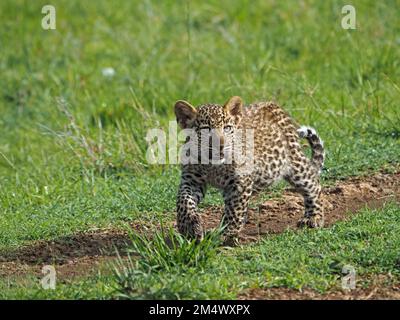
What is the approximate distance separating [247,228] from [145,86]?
167 inches

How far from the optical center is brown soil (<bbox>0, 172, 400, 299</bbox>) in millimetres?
8539

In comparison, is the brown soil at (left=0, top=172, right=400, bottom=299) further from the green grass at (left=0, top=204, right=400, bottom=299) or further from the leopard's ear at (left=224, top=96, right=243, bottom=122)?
the leopard's ear at (left=224, top=96, right=243, bottom=122)

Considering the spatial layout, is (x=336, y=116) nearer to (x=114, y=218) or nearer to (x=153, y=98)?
(x=153, y=98)

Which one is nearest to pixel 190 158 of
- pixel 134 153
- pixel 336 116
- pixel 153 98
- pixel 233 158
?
pixel 233 158

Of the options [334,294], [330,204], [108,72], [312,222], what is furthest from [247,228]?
[108,72]

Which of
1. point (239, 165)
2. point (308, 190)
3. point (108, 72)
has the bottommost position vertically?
point (308, 190)

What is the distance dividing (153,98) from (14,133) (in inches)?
67.2

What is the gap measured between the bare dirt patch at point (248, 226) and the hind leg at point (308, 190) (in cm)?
15

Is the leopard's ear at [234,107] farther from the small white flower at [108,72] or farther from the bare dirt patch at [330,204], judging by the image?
the small white flower at [108,72]

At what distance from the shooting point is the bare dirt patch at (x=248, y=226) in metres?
8.60

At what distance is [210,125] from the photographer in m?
8.58

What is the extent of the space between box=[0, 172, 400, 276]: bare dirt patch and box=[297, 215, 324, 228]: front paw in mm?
111

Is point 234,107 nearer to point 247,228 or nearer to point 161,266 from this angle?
point 247,228

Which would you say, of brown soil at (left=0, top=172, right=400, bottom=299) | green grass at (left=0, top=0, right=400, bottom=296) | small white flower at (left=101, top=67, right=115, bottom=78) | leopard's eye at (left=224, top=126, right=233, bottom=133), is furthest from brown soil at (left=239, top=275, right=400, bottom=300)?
small white flower at (left=101, top=67, right=115, bottom=78)
